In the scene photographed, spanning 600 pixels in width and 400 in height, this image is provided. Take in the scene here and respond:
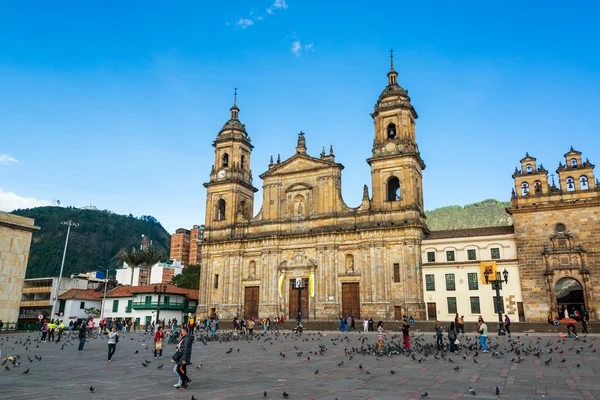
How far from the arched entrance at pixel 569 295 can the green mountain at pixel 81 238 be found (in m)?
122

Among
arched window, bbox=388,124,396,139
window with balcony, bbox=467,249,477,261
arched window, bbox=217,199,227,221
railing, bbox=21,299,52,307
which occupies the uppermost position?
arched window, bbox=388,124,396,139

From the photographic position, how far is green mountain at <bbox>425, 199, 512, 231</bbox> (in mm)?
125250

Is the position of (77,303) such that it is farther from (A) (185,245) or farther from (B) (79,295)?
(A) (185,245)

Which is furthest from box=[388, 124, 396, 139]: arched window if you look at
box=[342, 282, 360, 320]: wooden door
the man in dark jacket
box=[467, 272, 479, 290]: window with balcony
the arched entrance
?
the man in dark jacket

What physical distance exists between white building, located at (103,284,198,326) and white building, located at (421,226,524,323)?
108 ft

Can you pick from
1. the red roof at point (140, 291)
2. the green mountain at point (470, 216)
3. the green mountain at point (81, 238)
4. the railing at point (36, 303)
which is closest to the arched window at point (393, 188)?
the red roof at point (140, 291)

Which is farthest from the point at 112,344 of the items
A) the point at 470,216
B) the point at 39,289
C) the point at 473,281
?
the point at 470,216

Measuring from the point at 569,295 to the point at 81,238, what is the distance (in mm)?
148106

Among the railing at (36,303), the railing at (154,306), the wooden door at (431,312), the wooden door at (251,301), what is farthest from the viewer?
the railing at (36,303)

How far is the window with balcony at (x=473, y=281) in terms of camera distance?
41.7 metres

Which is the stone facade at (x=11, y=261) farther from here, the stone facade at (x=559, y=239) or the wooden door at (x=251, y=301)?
the stone facade at (x=559, y=239)

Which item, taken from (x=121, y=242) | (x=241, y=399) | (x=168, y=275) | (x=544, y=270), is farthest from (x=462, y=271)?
(x=121, y=242)

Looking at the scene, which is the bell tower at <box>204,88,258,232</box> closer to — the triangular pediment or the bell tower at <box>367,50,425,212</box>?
the triangular pediment

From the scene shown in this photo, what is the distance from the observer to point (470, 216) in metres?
134
